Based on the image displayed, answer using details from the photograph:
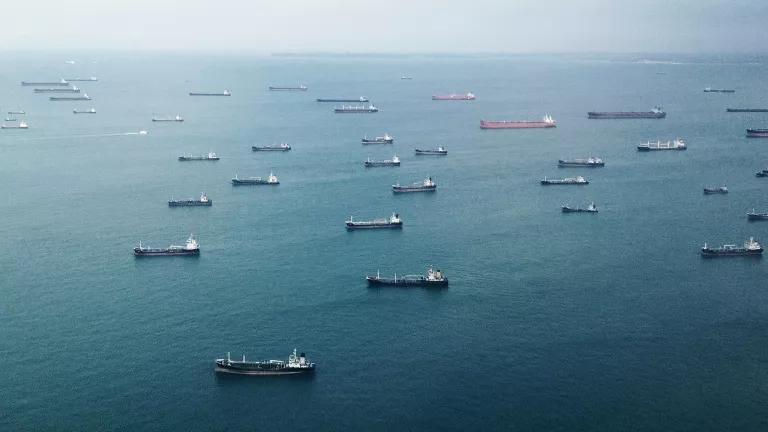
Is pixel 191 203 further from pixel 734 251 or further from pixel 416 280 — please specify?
pixel 734 251

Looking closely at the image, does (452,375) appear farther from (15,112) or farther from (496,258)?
(15,112)

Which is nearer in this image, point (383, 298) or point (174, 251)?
point (383, 298)

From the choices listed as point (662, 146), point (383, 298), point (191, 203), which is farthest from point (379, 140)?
point (383, 298)

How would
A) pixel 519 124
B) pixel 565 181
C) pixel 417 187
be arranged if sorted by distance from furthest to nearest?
pixel 519 124 → pixel 565 181 → pixel 417 187

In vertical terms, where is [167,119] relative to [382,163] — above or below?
above

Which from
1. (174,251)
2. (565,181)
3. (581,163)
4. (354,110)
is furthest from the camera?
(354,110)

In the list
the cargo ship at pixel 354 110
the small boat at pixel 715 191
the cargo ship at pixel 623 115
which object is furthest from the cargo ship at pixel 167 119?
the small boat at pixel 715 191

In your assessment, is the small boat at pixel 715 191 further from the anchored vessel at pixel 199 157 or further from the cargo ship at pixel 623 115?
the cargo ship at pixel 623 115

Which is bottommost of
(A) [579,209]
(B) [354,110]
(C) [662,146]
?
(A) [579,209]

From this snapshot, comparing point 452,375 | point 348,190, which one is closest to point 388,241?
point 348,190

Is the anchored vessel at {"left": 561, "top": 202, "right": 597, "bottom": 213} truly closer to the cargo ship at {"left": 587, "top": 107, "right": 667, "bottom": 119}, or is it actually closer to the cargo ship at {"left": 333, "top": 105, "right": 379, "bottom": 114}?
the cargo ship at {"left": 587, "top": 107, "right": 667, "bottom": 119}
